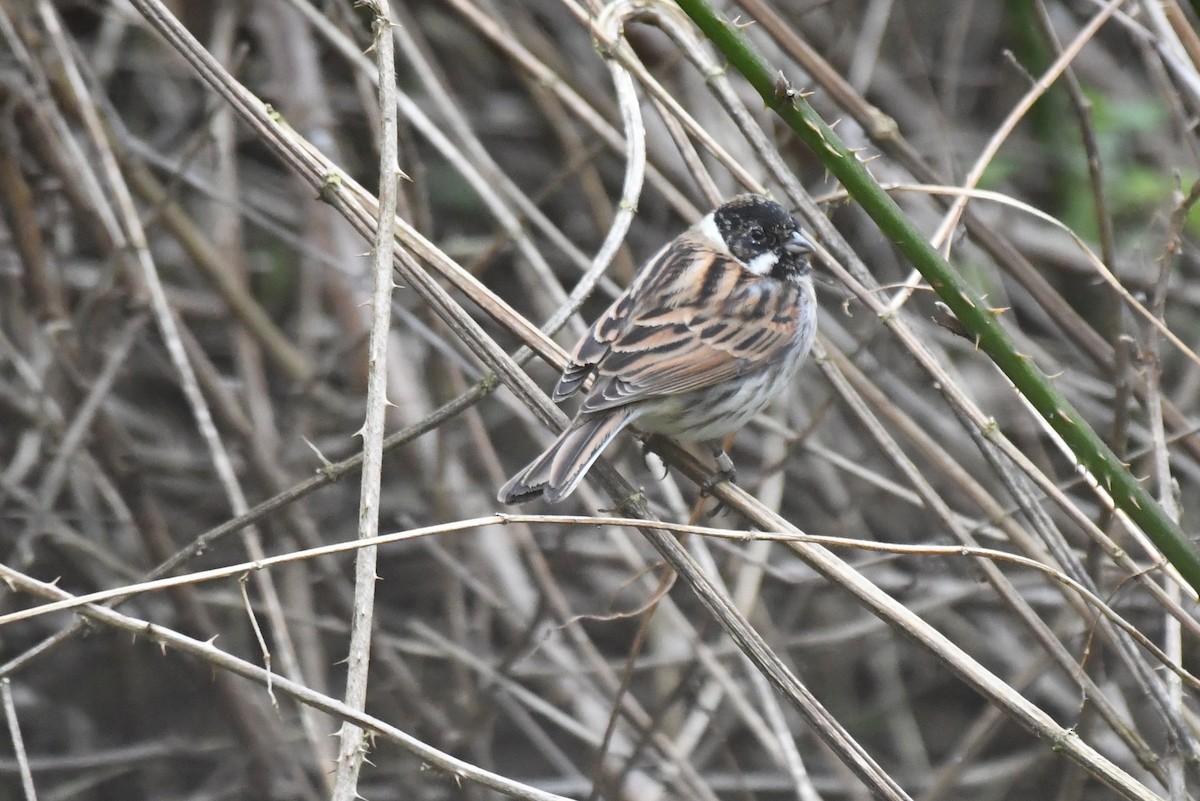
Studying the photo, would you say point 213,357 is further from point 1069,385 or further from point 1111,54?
point 1111,54

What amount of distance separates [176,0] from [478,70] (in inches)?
54.1

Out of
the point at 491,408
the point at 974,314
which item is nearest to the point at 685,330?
the point at 974,314

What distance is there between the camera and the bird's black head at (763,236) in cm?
334

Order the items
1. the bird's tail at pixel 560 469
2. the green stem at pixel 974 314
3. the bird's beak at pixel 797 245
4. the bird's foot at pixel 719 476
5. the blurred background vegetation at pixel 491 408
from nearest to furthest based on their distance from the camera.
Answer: the green stem at pixel 974 314, the bird's tail at pixel 560 469, the bird's foot at pixel 719 476, the bird's beak at pixel 797 245, the blurred background vegetation at pixel 491 408

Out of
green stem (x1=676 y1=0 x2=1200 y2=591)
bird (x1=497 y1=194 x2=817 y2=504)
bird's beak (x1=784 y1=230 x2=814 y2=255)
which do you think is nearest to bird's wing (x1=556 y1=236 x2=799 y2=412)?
bird (x1=497 y1=194 x2=817 y2=504)

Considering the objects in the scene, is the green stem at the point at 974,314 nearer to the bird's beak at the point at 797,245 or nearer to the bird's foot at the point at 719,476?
the bird's foot at the point at 719,476

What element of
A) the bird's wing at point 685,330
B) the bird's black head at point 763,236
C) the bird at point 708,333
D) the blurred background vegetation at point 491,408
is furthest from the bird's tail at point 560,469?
the bird's black head at point 763,236

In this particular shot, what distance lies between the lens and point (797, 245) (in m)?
3.30

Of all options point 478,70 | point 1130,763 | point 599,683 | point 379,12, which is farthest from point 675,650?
point 379,12

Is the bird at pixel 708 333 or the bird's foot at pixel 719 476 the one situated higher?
the bird at pixel 708 333

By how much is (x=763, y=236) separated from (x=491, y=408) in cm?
200

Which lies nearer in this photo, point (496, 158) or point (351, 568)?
point (351, 568)

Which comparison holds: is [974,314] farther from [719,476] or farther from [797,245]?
[797,245]

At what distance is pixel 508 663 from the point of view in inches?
150
